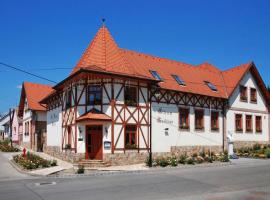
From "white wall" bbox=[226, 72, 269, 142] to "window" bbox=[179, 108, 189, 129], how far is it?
17.2 feet

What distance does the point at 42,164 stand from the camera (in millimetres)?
20484

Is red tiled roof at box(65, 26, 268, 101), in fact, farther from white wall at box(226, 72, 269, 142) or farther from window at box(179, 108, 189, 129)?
window at box(179, 108, 189, 129)

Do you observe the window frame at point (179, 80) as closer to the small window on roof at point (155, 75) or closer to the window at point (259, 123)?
the small window on roof at point (155, 75)

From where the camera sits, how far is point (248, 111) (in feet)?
105

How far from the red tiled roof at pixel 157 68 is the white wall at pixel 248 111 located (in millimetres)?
1182

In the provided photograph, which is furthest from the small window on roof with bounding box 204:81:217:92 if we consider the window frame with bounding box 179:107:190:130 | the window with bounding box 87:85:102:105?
the window with bounding box 87:85:102:105

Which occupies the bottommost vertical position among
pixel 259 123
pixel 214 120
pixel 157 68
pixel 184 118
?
pixel 259 123

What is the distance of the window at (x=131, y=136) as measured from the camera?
2227 centimetres

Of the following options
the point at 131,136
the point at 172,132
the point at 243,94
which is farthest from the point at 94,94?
the point at 243,94

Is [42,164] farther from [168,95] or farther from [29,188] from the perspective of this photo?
[168,95]

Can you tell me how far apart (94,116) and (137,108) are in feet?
10.7

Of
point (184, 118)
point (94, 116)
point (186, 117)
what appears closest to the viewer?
point (94, 116)

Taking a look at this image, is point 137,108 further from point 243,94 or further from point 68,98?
point 243,94

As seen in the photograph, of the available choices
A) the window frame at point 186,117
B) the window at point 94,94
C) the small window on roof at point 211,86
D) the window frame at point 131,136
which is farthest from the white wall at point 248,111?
the window at point 94,94
